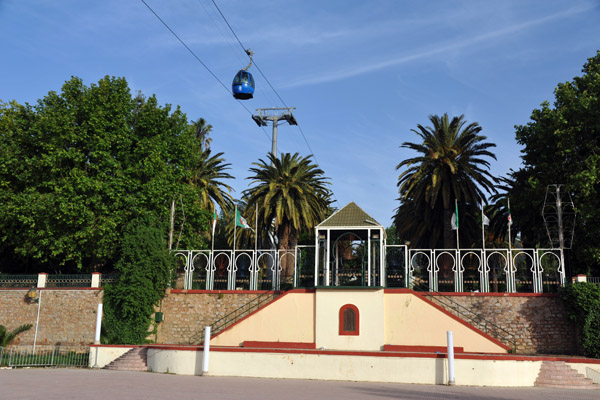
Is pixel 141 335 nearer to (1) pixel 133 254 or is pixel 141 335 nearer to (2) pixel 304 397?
(1) pixel 133 254

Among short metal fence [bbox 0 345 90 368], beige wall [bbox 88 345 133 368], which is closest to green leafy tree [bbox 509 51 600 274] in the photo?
beige wall [bbox 88 345 133 368]

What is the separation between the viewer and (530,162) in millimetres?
29438

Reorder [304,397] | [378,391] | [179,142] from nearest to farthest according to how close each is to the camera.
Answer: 1. [304,397]
2. [378,391]
3. [179,142]

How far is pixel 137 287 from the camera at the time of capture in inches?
936

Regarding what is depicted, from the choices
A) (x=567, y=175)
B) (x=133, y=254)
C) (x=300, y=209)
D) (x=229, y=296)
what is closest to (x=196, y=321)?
(x=229, y=296)

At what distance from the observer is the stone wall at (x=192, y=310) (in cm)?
2406

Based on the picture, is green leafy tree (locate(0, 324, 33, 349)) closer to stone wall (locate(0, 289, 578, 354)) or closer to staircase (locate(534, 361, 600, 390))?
stone wall (locate(0, 289, 578, 354))

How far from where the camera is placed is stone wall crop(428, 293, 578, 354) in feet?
67.7

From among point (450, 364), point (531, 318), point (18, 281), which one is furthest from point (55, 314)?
point (531, 318)

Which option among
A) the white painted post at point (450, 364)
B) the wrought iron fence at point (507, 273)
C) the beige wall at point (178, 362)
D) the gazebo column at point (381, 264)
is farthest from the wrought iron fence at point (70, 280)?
the white painted post at point (450, 364)

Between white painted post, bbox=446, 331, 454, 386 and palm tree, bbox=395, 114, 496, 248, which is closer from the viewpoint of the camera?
white painted post, bbox=446, 331, 454, 386

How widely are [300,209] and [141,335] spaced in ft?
44.1

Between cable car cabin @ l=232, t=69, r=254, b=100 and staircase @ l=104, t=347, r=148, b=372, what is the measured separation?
22.2m

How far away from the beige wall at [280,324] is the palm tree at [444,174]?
477 inches
